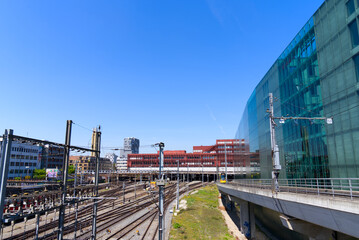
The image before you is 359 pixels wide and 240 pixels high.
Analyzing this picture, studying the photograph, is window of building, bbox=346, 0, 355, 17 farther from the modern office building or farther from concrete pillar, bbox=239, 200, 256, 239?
concrete pillar, bbox=239, 200, 256, 239

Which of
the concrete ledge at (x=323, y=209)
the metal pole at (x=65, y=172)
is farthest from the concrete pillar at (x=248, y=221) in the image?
the metal pole at (x=65, y=172)

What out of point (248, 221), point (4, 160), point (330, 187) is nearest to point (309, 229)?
point (330, 187)

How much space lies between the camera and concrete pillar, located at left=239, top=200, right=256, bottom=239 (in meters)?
33.8

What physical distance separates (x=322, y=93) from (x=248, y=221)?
20.2 meters

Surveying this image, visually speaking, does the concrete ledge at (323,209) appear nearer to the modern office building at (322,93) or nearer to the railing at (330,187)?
the railing at (330,187)

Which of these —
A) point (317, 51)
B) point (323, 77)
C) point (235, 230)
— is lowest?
point (235, 230)

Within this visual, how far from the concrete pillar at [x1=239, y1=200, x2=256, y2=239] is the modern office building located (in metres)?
7.43

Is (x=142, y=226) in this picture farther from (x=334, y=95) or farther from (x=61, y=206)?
(x=334, y=95)

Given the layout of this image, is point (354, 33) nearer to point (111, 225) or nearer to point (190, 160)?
point (111, 225)

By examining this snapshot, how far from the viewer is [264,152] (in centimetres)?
4809

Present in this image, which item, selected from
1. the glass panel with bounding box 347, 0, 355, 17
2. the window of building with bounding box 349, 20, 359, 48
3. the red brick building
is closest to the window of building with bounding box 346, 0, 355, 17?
the glass panel with bounding box 347, 0, 355, 17

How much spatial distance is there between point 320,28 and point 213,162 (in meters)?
107

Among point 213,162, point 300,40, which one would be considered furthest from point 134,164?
point 300,40

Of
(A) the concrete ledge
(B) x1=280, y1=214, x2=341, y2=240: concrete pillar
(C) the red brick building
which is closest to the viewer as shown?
(A) the concrete ledge
